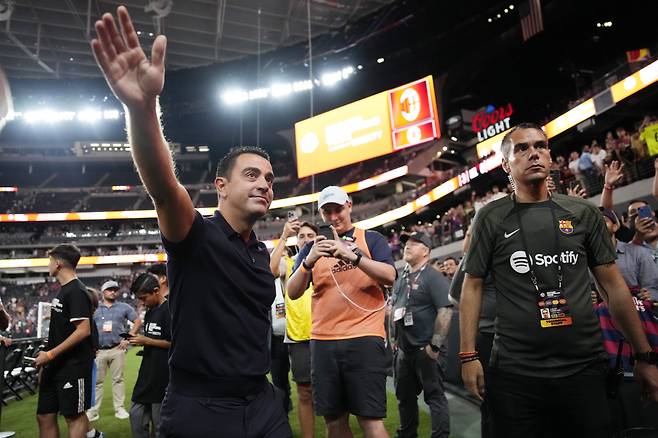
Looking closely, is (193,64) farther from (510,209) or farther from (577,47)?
(510,209)

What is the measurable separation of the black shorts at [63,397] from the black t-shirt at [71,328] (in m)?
0.08

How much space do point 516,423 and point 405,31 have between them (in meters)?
20.8

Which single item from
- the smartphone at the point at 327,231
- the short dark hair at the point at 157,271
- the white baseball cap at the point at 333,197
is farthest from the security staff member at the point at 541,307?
Result: the short dark hair at the point at 157,271

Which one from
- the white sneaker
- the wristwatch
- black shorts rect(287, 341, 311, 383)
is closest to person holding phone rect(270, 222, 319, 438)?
black shorts rect(287, 341, 311, 383)

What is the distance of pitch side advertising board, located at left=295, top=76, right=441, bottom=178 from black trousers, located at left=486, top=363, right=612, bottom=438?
48.0 feet

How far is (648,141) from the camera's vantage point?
39.0ft

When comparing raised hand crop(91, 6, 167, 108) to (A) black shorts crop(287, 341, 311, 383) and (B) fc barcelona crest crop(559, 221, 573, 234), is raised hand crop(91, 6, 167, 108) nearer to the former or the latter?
(B) fc barcelona crest crop(559, 221, 573, 234)

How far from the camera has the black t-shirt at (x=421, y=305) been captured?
174 inches

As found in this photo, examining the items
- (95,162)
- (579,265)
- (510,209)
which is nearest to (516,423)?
(579,265)

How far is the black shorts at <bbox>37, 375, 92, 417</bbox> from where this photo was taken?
3.76 meters

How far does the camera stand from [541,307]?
6.97 feet

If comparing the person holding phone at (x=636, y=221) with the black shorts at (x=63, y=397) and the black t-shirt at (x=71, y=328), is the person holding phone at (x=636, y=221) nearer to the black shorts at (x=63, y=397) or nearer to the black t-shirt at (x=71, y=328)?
the black t-shirt at (x=71, y=328)

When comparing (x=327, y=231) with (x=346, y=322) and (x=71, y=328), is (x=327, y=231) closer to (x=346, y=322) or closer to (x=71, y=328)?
(x=346, y=322)

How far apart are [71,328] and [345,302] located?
2600 millimetres
